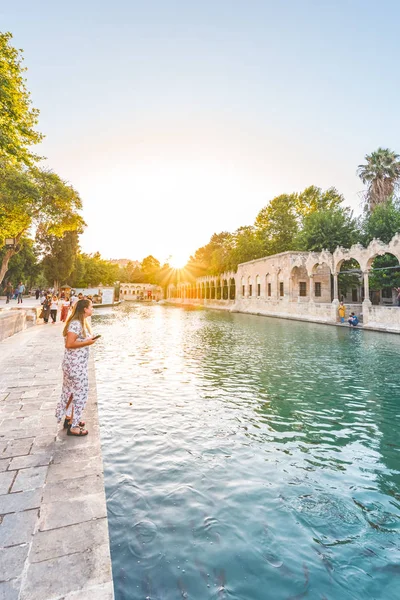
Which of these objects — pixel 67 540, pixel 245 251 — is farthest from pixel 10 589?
pixel 245 251

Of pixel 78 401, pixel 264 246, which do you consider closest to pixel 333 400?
pixel 78 401

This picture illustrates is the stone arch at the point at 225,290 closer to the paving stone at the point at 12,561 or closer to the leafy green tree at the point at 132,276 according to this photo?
the paving stone at the point at 12,561

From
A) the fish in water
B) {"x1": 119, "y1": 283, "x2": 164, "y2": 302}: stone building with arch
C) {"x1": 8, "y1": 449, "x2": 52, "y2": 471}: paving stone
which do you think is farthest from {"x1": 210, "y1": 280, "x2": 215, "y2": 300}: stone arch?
the fish in water

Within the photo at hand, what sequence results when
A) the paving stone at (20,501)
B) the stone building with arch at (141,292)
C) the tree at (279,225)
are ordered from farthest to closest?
the stone building with arch at (141,292)
the tree at (279,225)
the paving stone at (20,501)

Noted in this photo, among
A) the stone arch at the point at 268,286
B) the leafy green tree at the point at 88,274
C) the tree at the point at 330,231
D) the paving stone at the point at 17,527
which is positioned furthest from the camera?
the leafy green tree at the point at 88,274

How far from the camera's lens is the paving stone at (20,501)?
8.78ft

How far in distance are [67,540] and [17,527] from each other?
45 cm

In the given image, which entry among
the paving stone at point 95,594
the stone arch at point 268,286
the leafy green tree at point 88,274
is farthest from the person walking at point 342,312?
the leafy green tree at point 88,274

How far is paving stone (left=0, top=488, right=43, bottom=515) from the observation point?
2677 mm

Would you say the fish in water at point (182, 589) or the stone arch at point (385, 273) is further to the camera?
the stone arch at point (385, 273)

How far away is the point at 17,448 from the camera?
12.3ft

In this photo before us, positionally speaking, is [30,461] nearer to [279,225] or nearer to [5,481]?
[5,481]

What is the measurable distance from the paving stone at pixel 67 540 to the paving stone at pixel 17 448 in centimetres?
150

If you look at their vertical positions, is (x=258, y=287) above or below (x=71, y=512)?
above
